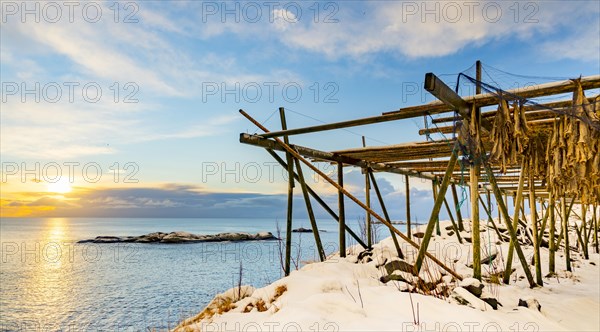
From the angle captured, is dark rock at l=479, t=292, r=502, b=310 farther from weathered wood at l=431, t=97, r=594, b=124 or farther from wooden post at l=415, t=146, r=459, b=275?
weathered wood at l=431, t=97, r=594, b=124

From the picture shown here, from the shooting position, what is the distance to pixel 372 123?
634 centimetres

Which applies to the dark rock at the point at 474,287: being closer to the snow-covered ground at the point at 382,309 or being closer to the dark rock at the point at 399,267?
the snow-covered ground at the point at 382,309

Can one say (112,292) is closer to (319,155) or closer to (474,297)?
(319,155)

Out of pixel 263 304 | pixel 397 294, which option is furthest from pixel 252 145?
pixel 397 294

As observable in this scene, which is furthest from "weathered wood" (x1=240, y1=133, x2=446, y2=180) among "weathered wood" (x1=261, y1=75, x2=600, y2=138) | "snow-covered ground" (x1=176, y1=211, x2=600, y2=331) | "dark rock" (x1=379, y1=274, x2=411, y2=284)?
"dark rock" (x1=379, y1=274, x2=411, y2=284)

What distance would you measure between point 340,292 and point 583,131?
432 centimetres

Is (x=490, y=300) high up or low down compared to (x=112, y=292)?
up

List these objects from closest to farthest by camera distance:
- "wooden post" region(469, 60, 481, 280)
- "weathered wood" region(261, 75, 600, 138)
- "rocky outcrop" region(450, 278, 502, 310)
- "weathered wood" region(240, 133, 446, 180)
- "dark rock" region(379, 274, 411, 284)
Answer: "weathered wood" region(261, 75, 600, 138) < "rocky outcrop" region(450, 278, 502, 310) < "wooden post" region(469, 60, 481, 280) < "dark rock" region(379, 274, 411, 284) < "weathered wood" region(240, 133, 446, 180)

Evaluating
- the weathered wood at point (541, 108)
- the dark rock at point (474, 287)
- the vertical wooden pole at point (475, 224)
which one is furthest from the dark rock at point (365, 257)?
the weathered wood at point (541, 108)

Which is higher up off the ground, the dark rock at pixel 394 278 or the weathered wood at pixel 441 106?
the weathered wood at pixel 441 106

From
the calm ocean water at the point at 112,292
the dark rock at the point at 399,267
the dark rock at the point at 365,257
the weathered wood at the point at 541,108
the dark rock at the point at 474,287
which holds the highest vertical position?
the weathered wood at the point at 541,108

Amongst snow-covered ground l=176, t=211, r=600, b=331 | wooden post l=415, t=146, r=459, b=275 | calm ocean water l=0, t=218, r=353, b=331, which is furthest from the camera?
calm ocean water l=0, t=218, r=353, b=331

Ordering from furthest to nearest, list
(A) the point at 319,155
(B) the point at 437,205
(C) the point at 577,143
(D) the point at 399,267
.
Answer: (A) the point at 319,155 < (D) the point at 399,267 < (B) the point at 437,205 < (C) the point at 577,143

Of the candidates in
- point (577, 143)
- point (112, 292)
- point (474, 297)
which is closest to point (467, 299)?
point (474, 297)
